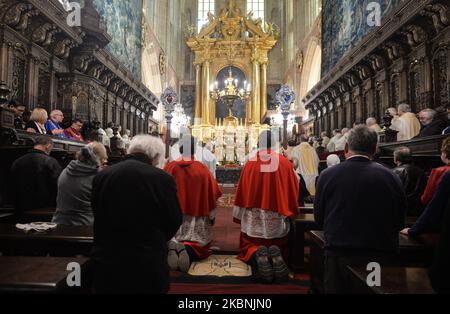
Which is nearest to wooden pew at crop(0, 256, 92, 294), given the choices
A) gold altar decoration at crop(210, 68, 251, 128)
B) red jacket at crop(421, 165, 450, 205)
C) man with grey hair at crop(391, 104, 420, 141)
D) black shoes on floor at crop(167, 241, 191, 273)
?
black shoes on floor at crop(167, 241, 191, 273)

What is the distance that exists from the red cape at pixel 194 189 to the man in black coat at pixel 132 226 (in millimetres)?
2094

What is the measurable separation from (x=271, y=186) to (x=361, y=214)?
1.81 metres

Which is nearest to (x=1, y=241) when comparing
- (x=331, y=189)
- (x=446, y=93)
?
(x=331, y=189)

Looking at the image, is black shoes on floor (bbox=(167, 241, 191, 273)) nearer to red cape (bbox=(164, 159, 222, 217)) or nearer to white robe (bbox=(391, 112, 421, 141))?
red cape (bbox=(164, 159, 222, 217))

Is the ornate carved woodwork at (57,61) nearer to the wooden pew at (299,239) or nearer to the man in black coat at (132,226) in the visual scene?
the man in black coat at (132,226)

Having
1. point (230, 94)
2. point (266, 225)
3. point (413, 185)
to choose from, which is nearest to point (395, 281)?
point (266, 225)

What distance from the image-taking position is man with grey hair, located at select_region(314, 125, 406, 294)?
214 cm

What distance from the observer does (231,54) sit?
83.0ft

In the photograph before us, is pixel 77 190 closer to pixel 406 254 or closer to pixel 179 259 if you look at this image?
pixel 179 259

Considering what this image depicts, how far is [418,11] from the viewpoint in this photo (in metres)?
6.72

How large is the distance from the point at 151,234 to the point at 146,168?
39 centimetres

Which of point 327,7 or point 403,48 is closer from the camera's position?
point 403,48
